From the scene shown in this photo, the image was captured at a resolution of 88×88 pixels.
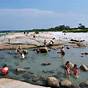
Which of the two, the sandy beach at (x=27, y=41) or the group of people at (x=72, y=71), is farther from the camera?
the sandy beach at (x=27, y=41)

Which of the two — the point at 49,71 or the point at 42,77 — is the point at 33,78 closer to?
the point at 42,77

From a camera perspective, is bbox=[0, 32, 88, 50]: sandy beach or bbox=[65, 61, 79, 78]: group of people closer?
bbox=[65, 61, 79, 78]: group of people

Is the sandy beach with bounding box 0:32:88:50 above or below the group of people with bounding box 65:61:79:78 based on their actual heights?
below

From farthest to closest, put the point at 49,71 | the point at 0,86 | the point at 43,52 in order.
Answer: the point at 43,52 → the point at 49,71 → the point at 0,86

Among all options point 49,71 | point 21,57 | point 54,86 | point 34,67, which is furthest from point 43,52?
point 54,86

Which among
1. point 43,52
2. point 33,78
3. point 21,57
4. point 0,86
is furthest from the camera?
point 43,52

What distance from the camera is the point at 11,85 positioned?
26.4m

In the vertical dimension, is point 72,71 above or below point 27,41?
above

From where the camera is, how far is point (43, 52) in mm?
66438

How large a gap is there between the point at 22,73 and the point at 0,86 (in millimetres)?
13241

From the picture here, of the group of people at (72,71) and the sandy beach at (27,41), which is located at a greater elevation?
the group of people at (72,71)

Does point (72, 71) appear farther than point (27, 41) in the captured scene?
No

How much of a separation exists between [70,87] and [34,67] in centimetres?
1572

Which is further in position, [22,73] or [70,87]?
[22,73]
